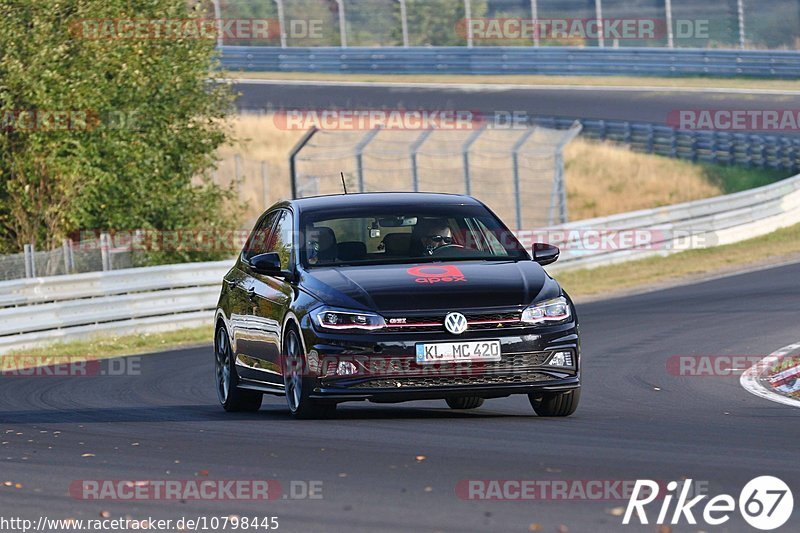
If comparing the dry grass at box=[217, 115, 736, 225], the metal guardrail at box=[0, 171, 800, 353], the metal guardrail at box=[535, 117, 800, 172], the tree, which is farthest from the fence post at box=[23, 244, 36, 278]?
the metal guardrail at box=[535, 117, 800, 172]

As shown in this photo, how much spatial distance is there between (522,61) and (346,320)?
39486mm

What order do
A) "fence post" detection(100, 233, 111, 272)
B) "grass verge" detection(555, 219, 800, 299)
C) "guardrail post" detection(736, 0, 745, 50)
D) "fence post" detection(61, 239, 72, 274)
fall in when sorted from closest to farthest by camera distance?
"fence post" detection(61, 239, 72, 274) < "fence post" detection(100, 233, 111, 272) < "grass verge" detection(555, 219, 800, 299) < "guardrail post" detection(736, 0, 745, 50)

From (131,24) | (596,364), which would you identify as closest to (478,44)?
(131,24)

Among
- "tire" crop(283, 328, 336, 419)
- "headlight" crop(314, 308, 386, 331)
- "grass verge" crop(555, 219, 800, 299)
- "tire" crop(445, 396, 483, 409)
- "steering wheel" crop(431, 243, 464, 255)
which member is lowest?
"grass verge" crop(555, 219, 800, 299)

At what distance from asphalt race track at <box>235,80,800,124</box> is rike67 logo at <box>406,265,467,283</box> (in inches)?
1214

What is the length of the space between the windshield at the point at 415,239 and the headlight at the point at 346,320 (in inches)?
34.0

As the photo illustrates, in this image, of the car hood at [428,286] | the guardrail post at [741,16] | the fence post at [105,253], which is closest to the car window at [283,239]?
the car hood at [428,286]

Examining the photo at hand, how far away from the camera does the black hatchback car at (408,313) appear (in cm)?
999

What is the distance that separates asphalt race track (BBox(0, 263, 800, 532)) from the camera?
7.09 metres

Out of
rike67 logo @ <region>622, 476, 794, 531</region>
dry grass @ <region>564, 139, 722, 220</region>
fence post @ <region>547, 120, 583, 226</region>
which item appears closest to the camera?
rike67 logo @ <region>622, 476, 794, 531</region>

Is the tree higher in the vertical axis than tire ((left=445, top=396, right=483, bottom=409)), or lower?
higher

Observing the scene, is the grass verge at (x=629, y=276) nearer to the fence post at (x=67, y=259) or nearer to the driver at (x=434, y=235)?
the fence post at (x=67, y=259)

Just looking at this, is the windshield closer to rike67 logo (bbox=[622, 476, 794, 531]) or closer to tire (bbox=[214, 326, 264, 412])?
tire (bbox=[214, 326, 264, 412])

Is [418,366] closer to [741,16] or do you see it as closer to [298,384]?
[298,384]
